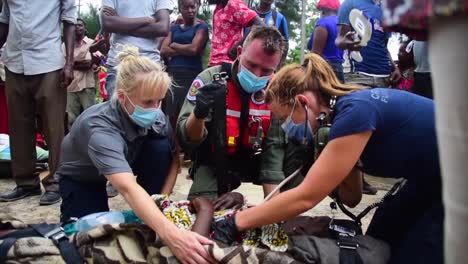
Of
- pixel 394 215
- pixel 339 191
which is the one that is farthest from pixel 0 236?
pixel 394 215

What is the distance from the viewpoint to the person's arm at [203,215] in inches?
81.6

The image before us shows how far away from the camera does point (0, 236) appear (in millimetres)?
2176

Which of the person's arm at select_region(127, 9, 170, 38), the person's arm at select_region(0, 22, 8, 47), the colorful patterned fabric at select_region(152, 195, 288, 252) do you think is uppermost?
the person's arm at select_region(127, 9, 170, 38)

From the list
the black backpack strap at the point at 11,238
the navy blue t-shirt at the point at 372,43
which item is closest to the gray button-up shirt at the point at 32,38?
the black backpack strap at the point at 11,238

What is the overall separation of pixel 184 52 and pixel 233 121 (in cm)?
189

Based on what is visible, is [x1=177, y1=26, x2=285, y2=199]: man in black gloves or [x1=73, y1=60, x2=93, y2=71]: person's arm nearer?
[x1=177, y1=26, x2=285, y2=199]: man in black gloves

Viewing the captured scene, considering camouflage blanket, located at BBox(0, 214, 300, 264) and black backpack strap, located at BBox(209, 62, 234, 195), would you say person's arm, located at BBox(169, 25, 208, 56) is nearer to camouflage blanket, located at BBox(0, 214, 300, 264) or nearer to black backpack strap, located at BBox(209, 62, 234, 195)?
black backpack strap, located at BBox(209, 62, 234, 195)

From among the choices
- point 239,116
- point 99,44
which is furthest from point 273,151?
point 99,44

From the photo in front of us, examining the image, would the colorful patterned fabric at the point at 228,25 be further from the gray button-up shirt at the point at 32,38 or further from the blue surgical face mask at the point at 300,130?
the blue surgical face mask at the point at 300,130

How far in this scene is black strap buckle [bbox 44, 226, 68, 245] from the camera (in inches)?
83.4

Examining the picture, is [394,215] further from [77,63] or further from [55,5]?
[77,63]

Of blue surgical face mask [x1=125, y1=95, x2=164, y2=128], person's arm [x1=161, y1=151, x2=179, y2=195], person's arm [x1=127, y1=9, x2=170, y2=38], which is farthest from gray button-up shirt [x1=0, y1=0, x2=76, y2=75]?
blue surgical face mask [x1=125, y1=95, x2=164, y2=128]

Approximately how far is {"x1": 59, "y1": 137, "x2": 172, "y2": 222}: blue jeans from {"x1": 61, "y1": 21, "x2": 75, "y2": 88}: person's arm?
1.03 metres

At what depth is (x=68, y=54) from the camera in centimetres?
360
